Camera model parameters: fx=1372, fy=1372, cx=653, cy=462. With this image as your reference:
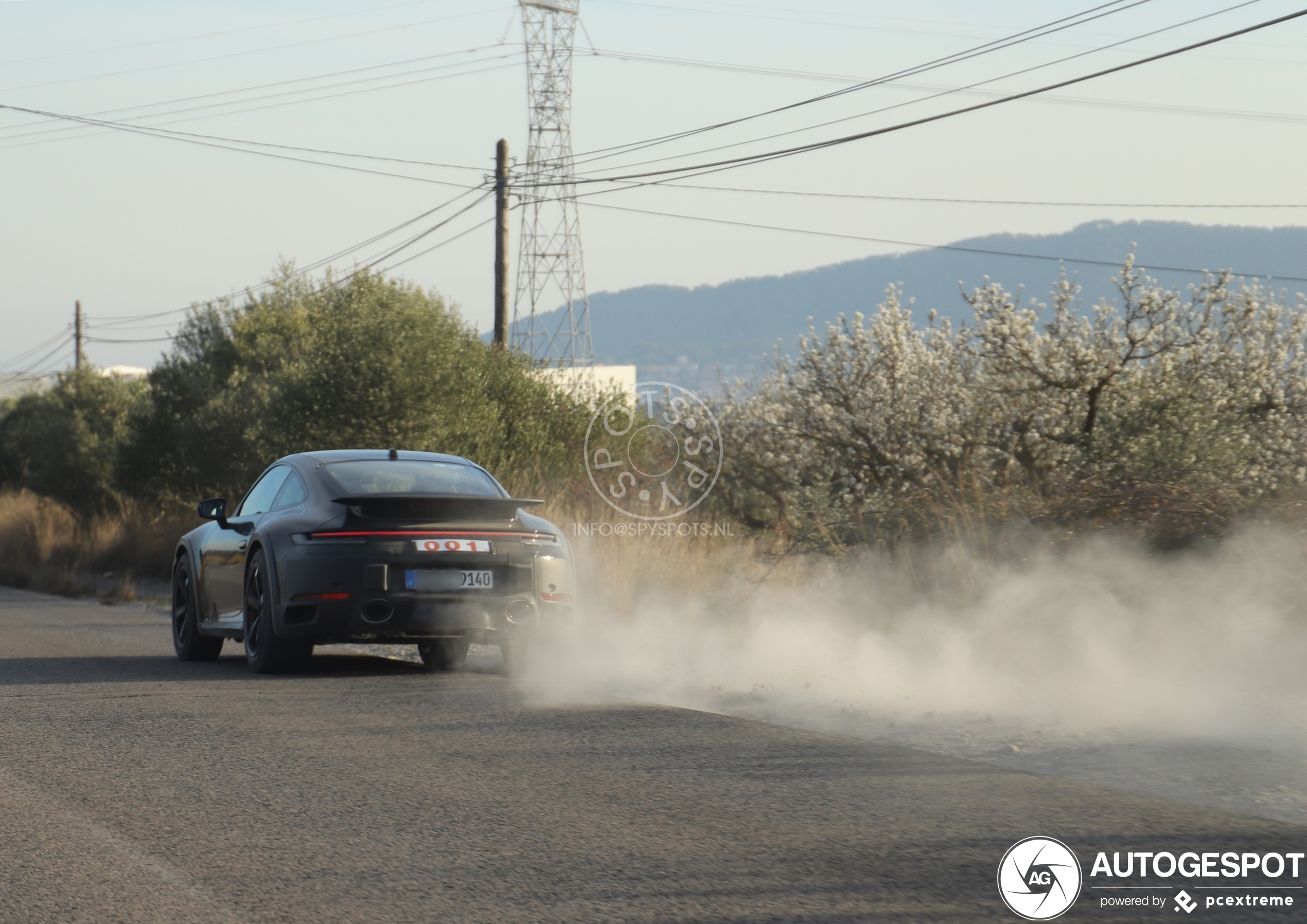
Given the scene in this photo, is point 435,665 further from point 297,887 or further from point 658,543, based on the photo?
point 297,887

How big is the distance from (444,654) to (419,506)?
5.64 feet

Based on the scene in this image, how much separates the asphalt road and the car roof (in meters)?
2.35

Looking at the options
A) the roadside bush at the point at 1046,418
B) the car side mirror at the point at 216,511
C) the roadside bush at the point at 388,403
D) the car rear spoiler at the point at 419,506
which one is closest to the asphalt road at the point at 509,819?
the car rear spoiler at the point at 419,506

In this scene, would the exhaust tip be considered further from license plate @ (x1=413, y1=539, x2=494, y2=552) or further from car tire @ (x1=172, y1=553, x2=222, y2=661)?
car tire @ (x1=172, y1=553, x2=222, y2=661)

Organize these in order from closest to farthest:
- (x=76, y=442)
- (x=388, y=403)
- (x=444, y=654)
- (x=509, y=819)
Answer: (x=509, y=819)
(x=444, y=654)
(x=388, y=403)
(x=76, y=442)

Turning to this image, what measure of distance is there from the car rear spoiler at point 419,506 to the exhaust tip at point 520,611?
636 mm

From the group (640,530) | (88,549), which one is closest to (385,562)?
(640,530)

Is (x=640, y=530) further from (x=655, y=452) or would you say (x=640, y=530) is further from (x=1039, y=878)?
(x=1039, y=878)

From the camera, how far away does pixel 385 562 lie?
936 centimetres

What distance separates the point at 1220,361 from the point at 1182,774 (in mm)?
10126

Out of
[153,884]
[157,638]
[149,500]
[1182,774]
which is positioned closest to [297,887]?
[153,884]

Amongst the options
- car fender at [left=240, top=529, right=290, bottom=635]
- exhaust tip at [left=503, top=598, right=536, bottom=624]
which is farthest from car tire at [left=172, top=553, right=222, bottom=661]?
exhaust tip at [left=503, top=598, right=536, bottom=624]

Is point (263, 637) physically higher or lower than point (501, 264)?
lower

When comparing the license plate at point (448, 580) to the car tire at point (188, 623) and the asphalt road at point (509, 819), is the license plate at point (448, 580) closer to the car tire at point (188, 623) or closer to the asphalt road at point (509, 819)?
the asphalt road at point (509, 819)
